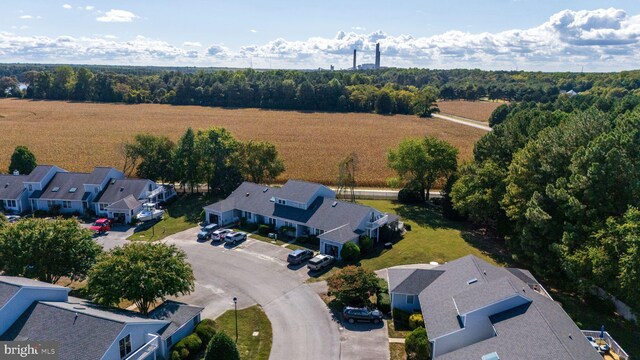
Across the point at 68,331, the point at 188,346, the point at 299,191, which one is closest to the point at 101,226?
A: the point at 299,191

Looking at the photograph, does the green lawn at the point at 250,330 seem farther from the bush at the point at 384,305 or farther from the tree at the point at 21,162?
the tree at the point at 21,162

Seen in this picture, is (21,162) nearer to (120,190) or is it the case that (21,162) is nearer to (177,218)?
(120,190)

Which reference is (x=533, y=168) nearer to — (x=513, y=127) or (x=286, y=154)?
(x=513, y=127)

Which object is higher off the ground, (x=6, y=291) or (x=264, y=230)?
(x=6, y=291)

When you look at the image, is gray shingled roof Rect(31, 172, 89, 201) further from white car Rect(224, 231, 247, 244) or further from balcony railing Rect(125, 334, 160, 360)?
balcony railing Rect(125, 334, 160, 360)

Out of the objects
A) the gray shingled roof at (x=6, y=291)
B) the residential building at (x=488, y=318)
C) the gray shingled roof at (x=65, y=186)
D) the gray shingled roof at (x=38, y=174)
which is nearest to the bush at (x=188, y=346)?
the gray shingled roof at (x=6, y=291)

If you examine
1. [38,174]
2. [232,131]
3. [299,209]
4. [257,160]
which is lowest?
[299,209]

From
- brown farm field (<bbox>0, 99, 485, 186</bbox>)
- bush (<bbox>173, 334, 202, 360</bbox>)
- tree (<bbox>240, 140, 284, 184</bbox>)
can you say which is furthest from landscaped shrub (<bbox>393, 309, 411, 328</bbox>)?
brown farm field (<bbox>0, 99, 485, 186</bbox>)
